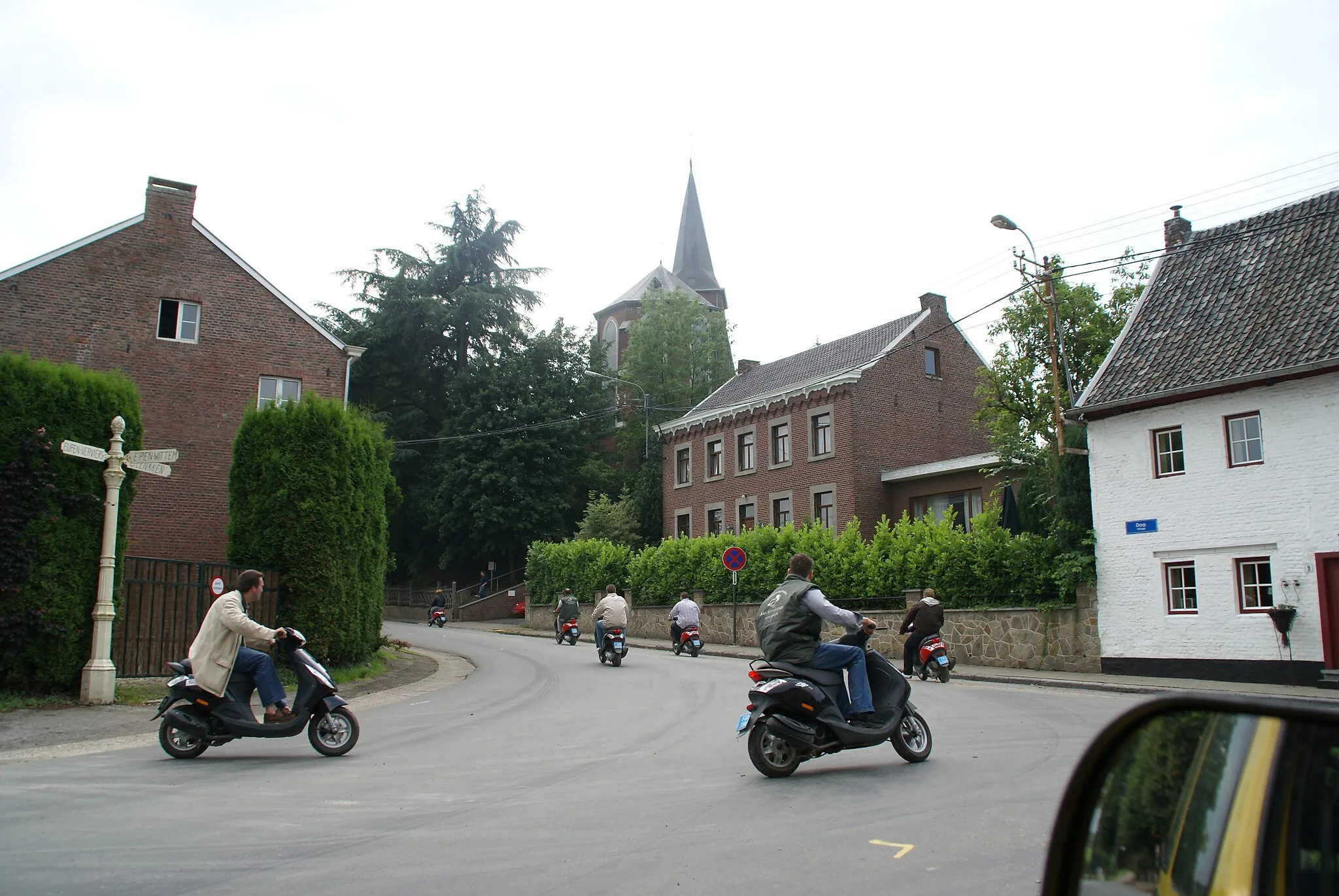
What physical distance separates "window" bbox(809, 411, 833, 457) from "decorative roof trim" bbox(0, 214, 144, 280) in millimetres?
23293

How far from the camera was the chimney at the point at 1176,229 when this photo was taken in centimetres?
2395

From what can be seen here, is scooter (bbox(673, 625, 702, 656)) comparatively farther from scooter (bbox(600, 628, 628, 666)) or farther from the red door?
the red door

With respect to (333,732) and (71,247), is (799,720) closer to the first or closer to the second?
(333,732)

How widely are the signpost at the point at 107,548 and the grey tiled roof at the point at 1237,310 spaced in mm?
17059

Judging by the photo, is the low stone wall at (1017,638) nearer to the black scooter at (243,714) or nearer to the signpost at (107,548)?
the black scooter at (243,714)

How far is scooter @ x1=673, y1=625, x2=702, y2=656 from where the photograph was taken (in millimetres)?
26594

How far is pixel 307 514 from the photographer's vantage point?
57.0 ft

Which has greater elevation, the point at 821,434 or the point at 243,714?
the point at 821,434

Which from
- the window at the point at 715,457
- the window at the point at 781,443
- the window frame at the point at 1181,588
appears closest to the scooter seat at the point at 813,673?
the window frame at the point at 1181,588

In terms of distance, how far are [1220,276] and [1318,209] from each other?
2126mm

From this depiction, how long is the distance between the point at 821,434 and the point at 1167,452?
1894cm

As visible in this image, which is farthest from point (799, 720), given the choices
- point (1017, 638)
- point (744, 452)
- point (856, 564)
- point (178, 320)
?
point (744, 452)

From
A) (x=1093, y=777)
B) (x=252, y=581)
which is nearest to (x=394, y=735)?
(x=252, y=581)

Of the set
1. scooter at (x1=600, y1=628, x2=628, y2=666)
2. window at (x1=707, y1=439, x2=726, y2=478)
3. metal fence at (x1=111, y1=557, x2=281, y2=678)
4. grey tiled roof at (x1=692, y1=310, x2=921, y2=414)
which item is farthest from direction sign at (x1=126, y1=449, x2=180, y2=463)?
window at (x1=707, y1=439, x2=726, y2=478)
